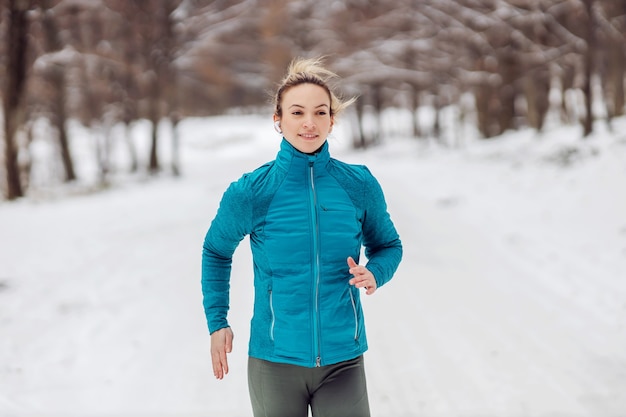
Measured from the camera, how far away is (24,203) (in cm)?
1334

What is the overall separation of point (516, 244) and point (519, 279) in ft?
6.24

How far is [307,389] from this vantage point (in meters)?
2.06

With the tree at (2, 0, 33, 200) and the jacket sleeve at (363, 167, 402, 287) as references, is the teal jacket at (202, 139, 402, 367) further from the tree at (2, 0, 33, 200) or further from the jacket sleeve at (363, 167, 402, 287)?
the tree at (2, 0, 33, 200)

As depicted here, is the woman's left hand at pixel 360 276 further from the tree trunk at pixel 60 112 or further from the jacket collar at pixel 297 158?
the tree trunk at pixel 60 112

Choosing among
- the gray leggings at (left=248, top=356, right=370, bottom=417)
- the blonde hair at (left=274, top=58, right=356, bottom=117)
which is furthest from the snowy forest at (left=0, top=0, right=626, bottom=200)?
the gray leggings at (left=248, top=356, right=370, bottom=417)

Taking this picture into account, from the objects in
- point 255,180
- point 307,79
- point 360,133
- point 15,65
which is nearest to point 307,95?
point 307,79

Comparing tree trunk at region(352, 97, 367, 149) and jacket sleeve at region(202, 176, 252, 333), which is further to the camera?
tree trunk at region(352, 97, 367, 149)

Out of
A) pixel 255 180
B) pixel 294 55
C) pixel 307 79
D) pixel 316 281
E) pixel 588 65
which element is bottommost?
pixel 316 281

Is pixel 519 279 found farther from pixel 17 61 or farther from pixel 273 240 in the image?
pixel 17 61

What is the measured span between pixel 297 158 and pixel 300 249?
0.35 m

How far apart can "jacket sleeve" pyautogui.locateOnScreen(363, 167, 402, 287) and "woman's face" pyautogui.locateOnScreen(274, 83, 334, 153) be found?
0.28 m

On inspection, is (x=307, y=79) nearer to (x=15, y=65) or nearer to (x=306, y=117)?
(x=306, y=117)

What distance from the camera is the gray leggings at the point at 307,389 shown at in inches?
79.8

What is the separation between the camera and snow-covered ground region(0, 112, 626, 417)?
4.04m
